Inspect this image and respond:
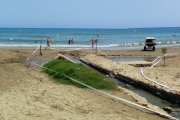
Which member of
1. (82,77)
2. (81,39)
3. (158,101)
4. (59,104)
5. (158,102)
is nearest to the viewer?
(59,104)

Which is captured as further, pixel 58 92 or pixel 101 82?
pixel 101 82

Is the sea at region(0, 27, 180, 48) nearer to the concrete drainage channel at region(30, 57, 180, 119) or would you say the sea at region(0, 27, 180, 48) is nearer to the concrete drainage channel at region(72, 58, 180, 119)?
the concrete drainage channel at region(72, 58, 180, 119)

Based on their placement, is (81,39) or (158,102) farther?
(81,39)

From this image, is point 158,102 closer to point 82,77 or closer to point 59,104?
point 59,104

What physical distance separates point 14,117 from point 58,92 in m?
4.78

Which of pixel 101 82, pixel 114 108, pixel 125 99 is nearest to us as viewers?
pixel 114 108

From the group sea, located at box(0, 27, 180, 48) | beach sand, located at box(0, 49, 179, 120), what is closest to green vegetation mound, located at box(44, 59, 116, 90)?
beach sand, located at box(0, 49, 179, 120)

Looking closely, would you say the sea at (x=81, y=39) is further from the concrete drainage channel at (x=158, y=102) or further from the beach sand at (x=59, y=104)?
the beach sand at (x=59, y=104)

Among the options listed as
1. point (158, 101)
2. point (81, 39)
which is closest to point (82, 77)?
point (158, 101)

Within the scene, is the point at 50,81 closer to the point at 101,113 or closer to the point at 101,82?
the point at 101,82

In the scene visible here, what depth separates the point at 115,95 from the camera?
17578 millimetres

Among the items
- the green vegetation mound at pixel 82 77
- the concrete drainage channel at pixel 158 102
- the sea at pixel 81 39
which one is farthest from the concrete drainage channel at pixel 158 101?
the sea at pixel 81 39

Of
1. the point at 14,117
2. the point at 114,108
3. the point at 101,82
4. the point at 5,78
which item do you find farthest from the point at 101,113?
the point at 5,78

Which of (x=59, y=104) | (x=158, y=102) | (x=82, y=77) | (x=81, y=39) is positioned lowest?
(x=81, y=39)
